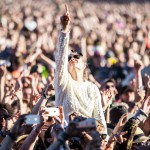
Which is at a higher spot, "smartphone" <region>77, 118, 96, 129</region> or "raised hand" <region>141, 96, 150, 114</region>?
"smartphone" <region>77, 118, 96, 129</region>

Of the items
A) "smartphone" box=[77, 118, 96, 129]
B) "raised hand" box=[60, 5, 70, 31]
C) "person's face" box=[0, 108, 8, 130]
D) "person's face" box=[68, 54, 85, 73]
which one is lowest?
"person's face" box=[0, 108, 8, 130]

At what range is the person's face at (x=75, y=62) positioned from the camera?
8.02 m

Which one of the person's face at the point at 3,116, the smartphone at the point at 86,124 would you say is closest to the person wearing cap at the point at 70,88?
the person's face at the point at 3,116

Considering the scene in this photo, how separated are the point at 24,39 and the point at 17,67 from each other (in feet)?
15.5

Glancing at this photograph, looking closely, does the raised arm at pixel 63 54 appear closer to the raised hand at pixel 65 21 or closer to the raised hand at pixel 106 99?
the raised hand at pixel 65 21

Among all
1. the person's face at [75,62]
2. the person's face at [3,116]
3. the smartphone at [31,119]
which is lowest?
the person's face at [3,116]

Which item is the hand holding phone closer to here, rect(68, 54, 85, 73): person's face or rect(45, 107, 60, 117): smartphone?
rect(45, 107, 60, 117): smartphone

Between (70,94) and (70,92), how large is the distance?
2 centimetres

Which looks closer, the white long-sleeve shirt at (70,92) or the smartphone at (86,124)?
the smartphone at (86,124)

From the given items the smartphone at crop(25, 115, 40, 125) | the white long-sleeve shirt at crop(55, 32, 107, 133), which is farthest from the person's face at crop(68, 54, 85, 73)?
the smartphone at crop(25, 115, 40, 125)

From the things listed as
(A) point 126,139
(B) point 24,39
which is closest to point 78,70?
(A) point 126,139

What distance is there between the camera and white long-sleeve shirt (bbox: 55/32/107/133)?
774 centimetres

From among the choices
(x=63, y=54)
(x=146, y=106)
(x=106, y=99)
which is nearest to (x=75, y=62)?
(x=63, y=54)

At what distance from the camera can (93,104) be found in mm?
7898
